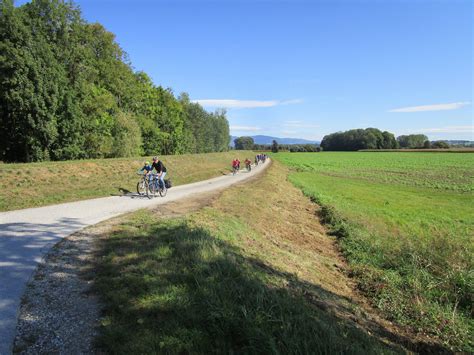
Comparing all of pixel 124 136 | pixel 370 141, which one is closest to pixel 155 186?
pixel 124 136

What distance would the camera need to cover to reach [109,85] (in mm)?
39344

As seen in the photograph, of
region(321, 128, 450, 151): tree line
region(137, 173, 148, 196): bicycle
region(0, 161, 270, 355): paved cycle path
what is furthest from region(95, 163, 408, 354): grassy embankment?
region(321, 128, 450, 151): tree line

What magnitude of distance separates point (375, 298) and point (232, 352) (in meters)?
5.54

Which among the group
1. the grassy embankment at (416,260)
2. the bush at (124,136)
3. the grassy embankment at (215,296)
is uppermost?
the bush at (124,136)

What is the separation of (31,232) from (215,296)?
6498mm

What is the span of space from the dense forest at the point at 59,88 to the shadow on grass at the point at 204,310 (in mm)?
23924

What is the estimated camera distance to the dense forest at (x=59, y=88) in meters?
24.1

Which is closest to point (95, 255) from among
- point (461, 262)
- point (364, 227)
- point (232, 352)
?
point (232, 352)

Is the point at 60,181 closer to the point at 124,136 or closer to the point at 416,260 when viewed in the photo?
the point at 416,260

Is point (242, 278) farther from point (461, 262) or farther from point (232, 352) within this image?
point (461, 262)

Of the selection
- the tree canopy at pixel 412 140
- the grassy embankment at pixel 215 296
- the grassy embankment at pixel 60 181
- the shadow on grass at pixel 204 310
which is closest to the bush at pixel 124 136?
the grassy embankment at pixel 60 181

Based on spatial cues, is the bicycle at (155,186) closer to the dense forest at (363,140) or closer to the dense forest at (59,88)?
the dense forest at (59,88)

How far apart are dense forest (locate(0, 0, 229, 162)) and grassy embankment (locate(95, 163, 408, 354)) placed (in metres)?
21.0

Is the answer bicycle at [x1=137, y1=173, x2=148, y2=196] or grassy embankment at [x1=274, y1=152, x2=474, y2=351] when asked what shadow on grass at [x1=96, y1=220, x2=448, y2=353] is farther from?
bicycle at [x1=137, y1=173, x2=148, y2=196]
